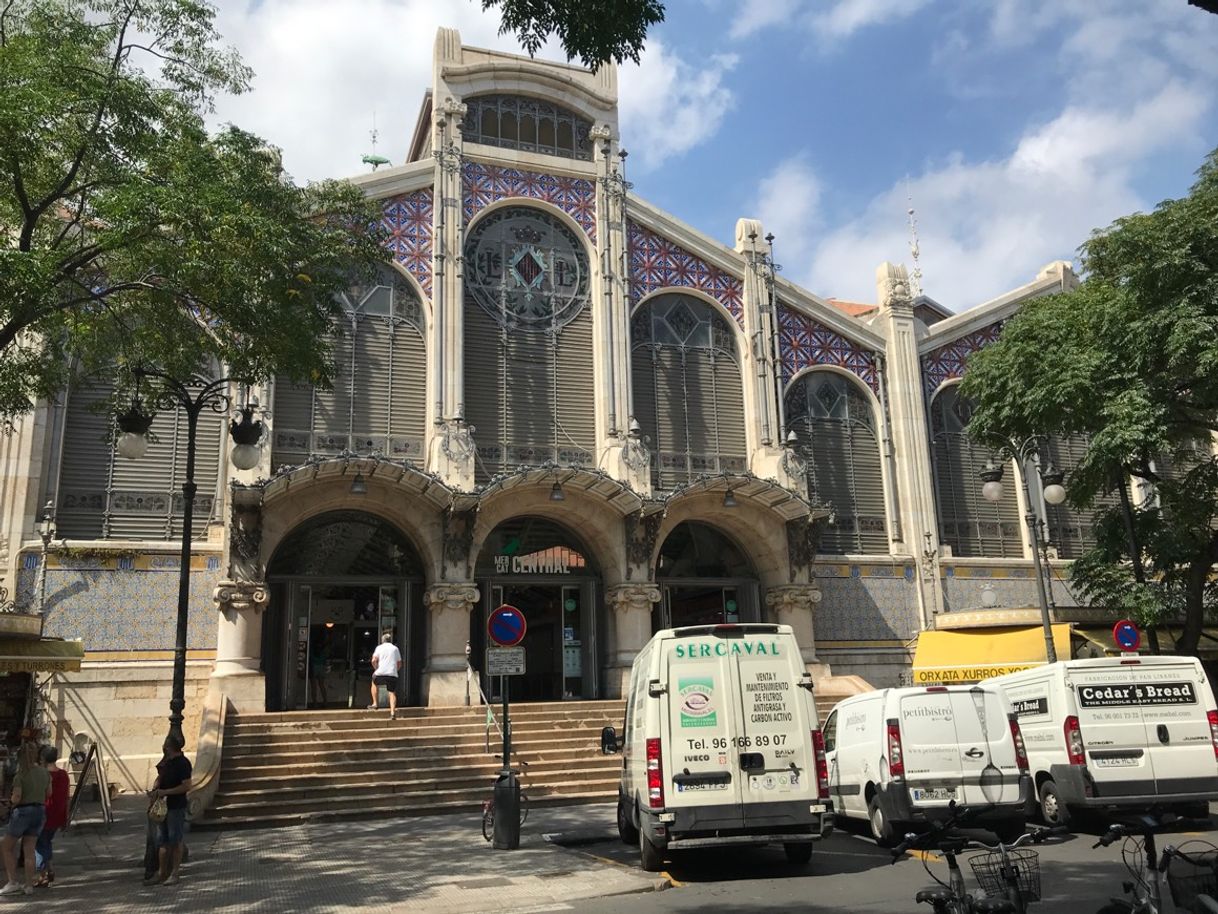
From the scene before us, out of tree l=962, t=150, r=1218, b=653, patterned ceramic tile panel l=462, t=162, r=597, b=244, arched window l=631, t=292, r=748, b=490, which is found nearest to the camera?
tree l=962, t=150, r=1218, b=653

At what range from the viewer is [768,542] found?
79.0 feet

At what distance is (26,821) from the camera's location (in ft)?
34.7

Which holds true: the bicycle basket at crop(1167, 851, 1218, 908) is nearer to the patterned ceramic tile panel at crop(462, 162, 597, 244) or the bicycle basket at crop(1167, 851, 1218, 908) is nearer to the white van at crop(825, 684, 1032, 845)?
the white van at crop(825, 684, 1032, 845)

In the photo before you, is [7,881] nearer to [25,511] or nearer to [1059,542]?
[25,511]

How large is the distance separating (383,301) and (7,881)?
1512cm

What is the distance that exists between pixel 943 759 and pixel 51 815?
10400 millimetres

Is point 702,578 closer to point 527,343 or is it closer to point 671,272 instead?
point 527,343

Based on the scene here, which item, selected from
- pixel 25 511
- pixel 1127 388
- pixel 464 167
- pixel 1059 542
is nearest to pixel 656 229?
pixel 464 167

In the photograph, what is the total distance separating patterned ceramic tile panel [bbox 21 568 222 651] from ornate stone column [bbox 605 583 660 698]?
A: 8.39 metres

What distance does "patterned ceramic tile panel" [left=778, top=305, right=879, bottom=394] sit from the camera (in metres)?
26.7

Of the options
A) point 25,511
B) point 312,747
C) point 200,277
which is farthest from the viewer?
point 25,511

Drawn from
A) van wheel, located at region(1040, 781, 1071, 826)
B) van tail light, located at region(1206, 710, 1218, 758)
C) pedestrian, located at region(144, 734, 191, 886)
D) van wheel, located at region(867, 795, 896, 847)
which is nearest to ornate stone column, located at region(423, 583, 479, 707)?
pedestrian, located at region(144, 734, 191, 886)

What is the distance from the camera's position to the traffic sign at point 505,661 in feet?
45.0

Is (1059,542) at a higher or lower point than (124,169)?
lower
